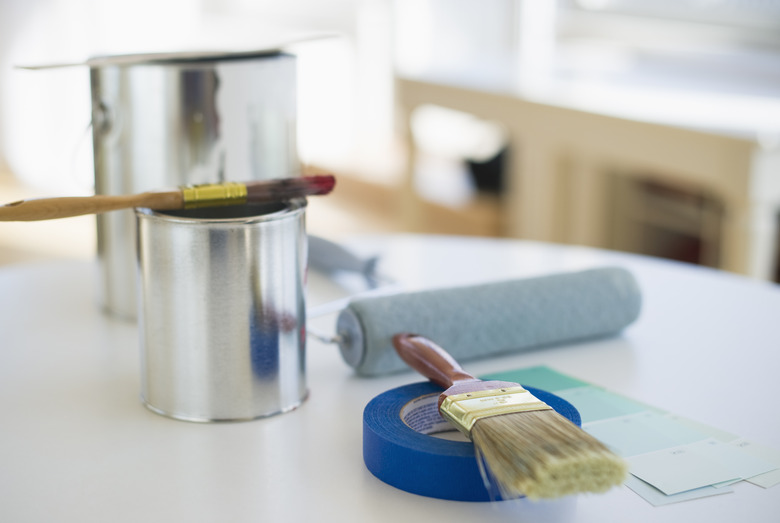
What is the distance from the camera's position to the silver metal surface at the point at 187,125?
0.75 meters

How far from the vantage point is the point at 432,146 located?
11.8ft

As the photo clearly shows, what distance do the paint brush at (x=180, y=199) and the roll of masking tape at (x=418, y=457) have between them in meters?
0.16

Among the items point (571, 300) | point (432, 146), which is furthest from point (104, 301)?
point (432, 146)

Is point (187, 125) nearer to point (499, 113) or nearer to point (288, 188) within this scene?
point (288, 188)

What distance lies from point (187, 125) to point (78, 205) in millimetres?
243

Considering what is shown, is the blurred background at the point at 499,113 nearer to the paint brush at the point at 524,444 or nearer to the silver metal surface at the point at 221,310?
the silver metal surface at the point at 221,310

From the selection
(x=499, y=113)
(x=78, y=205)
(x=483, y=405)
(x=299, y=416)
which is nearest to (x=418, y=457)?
(x=483, y=405)

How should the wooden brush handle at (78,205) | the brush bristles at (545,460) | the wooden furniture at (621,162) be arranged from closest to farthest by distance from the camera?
the brush bristles at (545,460)
the wooden brush handle at (78,205)
the wooden furniture at (621,162)

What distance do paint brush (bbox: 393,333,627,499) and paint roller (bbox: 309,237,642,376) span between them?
A: 0.13 metres

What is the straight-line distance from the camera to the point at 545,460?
410 millimetres

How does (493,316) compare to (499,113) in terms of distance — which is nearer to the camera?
(493,316)

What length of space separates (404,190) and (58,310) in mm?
2092

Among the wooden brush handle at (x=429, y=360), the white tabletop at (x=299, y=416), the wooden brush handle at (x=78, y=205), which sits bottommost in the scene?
the white tabletop at (x=299, y=416)

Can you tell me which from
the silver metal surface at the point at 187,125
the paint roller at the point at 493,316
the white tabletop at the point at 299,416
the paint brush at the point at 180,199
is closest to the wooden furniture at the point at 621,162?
the white tabletop at the point at 299,416
